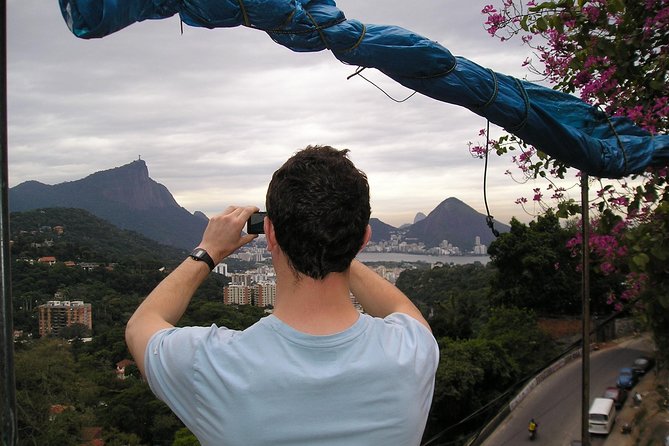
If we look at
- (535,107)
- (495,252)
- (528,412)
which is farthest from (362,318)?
(495,252)

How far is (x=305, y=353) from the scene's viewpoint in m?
0.74

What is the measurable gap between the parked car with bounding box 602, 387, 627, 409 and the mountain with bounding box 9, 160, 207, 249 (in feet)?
31.2

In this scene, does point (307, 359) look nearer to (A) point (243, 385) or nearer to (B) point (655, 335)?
(A) point (243, 385)

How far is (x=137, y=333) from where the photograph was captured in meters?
0.79

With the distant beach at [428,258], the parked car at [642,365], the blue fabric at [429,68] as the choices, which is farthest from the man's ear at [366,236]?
the distant beach at [428,258]

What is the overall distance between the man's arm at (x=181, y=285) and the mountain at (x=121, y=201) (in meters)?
13.7

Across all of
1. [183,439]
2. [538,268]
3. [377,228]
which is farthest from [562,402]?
[377,228]

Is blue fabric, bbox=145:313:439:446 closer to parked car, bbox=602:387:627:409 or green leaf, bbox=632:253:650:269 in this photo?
green leaf, bbox=632:253:650:269

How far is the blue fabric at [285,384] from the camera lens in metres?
0.72

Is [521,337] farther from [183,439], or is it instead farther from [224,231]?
[224,231]

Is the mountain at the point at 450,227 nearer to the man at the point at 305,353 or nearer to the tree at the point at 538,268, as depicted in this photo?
the tree at the point at 538,268

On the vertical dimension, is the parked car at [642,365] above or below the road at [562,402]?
above

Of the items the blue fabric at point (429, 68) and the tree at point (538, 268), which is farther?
the tree at point (538, 268)

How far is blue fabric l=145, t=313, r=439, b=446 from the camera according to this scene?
722 mm
